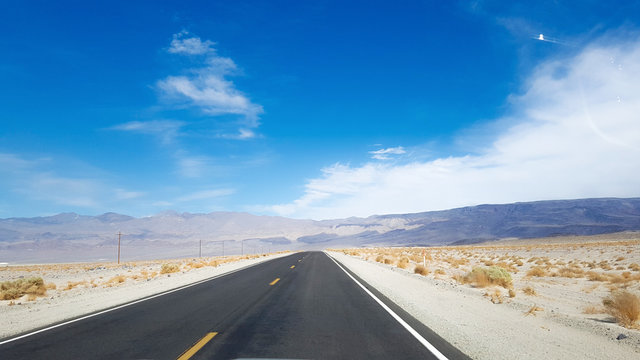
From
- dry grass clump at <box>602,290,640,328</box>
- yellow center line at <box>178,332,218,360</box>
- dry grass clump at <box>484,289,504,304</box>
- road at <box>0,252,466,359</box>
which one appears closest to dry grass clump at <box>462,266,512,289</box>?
dry grass clump at <box>484,289,504,304</box>

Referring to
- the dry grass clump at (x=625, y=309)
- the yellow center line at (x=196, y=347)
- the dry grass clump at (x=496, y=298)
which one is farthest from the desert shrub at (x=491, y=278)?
the yellow center line at (x=196, y=347)

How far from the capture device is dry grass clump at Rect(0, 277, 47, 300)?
51.0 feet

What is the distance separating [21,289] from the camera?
16406 millimetres

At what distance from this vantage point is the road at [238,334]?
5.55m

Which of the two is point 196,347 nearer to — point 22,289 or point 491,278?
point 491,278

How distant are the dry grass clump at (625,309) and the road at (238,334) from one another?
4731mm

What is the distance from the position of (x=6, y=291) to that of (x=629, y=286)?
26.4m

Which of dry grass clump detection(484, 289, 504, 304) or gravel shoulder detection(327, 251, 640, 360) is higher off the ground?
gravel shoulder detection(327, 251, 640, 360)

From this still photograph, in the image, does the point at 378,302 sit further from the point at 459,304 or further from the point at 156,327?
the point at 156,327

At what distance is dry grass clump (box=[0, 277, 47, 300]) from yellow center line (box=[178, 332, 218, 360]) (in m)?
13.4

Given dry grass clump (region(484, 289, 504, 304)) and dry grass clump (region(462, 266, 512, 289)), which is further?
dry grass clump (region(462, 266, 512, 289))

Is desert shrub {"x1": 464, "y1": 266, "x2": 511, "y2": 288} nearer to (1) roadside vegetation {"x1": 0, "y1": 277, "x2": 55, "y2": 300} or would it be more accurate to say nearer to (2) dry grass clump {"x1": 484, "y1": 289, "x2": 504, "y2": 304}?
(2) dry grass clump {"x1": 484, "y1": 289, "x2": 504, "y2": 304}

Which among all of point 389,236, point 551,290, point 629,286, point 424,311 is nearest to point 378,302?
point 424,311

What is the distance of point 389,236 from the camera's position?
195875 mm
